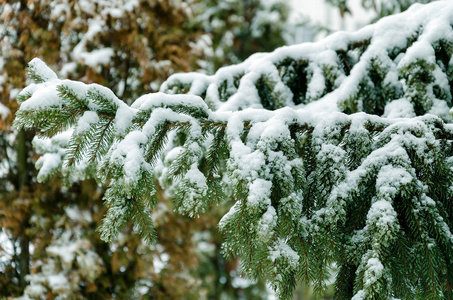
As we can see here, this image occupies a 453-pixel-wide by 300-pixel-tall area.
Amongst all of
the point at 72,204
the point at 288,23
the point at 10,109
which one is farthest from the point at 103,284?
the point at 288,23

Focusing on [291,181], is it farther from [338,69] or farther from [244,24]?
[244,24]

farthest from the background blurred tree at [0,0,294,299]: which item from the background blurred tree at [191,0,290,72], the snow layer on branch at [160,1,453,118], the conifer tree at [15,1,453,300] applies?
the background blurred tree at [191,0,290,72]

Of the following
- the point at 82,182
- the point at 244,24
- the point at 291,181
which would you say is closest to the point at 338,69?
the point at 291,181

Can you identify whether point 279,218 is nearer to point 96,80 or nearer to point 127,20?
point 96,80

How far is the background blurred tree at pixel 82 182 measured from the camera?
345 cm

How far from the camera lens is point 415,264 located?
1.29 meters

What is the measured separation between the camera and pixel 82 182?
3771 millimetres

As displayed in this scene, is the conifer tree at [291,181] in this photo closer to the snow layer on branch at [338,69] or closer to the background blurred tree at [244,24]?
the snow layer on branch at [338,69]

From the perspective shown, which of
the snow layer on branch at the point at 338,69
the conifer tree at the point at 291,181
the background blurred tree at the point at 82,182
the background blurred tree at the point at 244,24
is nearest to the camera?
the conifer tree at the point at 291,181

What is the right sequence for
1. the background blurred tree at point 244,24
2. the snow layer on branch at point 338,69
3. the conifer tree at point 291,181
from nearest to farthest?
the conifer tree at point 291,181, the snow layer on branch at point 338,69, the background blurred tree at point 244,24

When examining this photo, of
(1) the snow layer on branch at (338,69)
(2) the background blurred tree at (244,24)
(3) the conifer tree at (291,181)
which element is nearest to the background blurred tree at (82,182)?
(1) the snow layer on branch at (338,69)

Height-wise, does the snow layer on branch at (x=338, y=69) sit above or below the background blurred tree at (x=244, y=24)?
above

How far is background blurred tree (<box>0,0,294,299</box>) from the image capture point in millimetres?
3453

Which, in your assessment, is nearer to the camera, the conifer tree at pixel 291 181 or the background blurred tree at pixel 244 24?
the conifer tree at pixel 291 181
